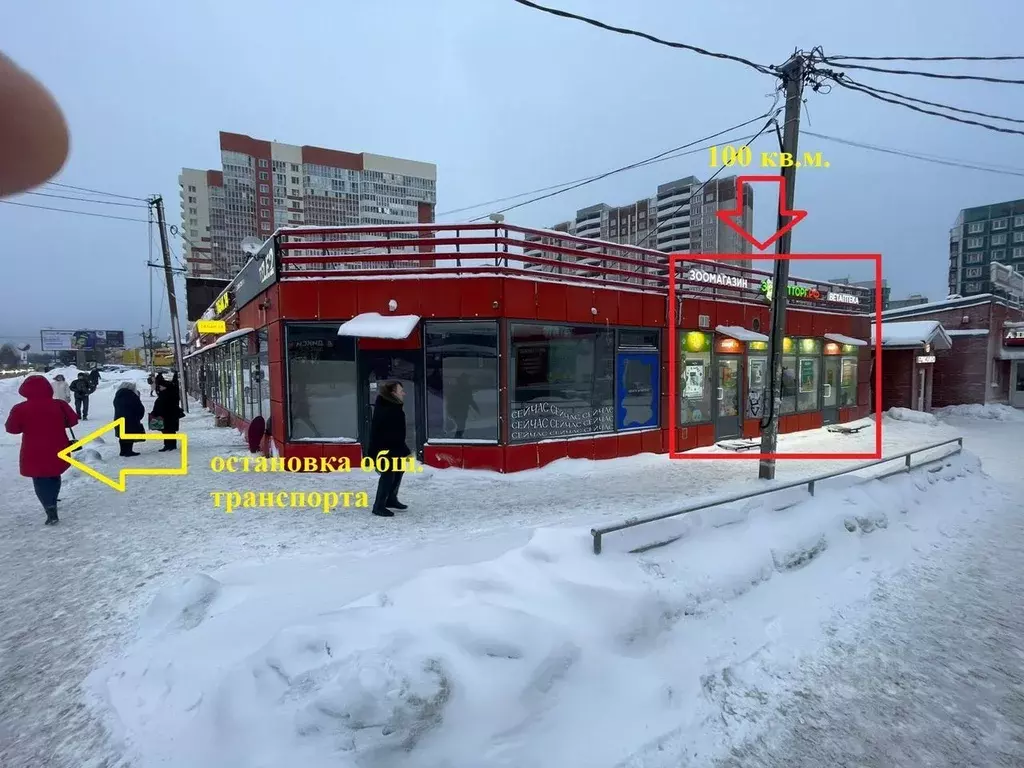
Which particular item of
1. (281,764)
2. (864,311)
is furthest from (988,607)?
(864,311)

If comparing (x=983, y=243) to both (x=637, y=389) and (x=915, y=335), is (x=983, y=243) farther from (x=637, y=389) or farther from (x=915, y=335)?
(x=637, y=389)

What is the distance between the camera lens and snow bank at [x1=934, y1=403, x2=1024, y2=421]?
20.7 meters

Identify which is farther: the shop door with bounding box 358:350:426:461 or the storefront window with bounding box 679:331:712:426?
the storefront window with bounding box 679:331:712:426

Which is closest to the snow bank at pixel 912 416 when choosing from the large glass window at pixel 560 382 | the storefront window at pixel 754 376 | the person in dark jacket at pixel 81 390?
the storefront window at pixel 754 376

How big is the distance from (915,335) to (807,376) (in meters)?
7.01

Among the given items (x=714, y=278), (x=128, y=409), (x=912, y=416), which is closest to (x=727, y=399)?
(x=714, y=278)

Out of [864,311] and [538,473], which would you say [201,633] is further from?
[864,311]

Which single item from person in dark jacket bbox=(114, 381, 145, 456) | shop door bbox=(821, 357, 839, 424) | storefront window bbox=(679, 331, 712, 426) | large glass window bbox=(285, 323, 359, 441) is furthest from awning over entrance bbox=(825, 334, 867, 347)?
person in dark jacket bbox=(114, 381, 145, 456)

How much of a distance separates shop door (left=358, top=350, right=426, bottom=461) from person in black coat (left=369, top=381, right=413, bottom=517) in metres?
2.73

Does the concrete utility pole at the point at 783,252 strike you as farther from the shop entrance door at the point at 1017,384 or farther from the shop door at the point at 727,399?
the shop entrance door at the point at 1017,384

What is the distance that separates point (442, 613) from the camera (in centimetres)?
368

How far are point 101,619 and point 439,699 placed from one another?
3.37 metres

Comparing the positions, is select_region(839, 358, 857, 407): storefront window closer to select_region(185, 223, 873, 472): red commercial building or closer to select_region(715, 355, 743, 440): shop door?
select_region(715, 355, 743, 440): shop door

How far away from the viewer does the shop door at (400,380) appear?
32.7 feet
